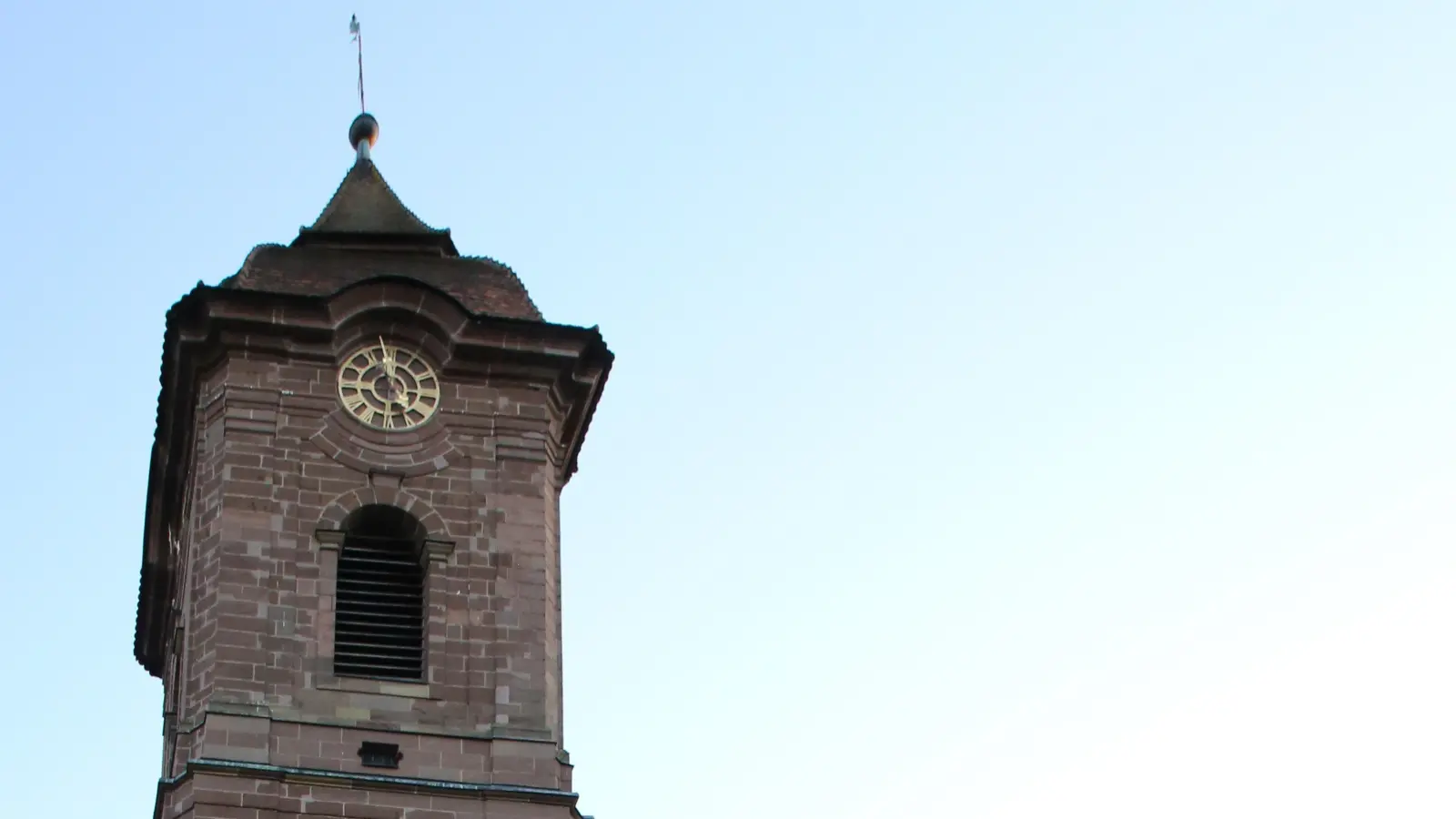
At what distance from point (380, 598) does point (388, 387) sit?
9.03 ft

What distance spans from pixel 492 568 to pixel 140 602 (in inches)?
305

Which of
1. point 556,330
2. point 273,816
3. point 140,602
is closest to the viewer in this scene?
point 273,816

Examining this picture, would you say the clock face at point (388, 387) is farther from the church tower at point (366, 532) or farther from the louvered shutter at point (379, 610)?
the louvered shutter at point (379, 610)

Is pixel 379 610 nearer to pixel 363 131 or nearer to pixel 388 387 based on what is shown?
pixel 388 387

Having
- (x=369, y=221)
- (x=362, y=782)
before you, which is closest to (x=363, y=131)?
(x=369, y=221)

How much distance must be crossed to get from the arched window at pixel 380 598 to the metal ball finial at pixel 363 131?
27.6 feet

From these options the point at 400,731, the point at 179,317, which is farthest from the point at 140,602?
the point at 400,731

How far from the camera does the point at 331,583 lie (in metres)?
34.0

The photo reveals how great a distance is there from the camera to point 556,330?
36500mm

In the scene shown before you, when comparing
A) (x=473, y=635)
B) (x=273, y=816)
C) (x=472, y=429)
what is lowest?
(x=273, y=816)

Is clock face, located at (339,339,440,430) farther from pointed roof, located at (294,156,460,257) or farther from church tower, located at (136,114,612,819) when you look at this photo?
pointed roof, located at (294,156,460,257)

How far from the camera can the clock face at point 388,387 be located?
1398 inches

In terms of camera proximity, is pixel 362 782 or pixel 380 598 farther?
pixel 380 598

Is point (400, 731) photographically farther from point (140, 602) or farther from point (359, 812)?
point (140, 602)
